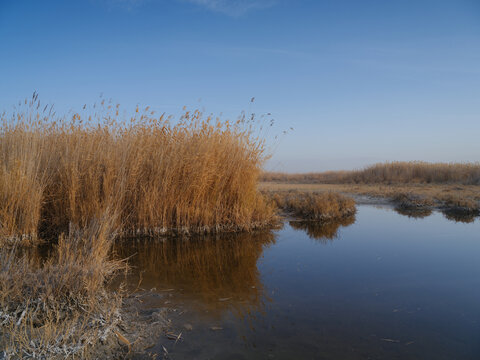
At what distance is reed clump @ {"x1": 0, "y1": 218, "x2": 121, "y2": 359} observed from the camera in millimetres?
2141

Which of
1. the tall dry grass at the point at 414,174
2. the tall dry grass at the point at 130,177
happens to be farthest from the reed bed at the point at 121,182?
the tall dry grass at the point at 414,174

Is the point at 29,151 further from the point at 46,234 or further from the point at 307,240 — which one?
the point at 307,240

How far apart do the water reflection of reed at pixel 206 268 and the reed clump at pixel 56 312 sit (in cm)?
100

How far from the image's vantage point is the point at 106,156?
19.8 feet

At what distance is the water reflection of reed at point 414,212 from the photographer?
30.9 feet

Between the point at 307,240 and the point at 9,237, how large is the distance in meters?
5.09

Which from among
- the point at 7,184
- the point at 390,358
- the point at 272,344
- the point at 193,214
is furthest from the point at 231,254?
the point at 7,184

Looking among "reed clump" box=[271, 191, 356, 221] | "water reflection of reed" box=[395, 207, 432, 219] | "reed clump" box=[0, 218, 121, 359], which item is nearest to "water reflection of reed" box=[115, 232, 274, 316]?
"reed clump" box=[0, 218, 121, 359]

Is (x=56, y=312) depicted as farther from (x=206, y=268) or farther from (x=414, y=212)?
(x=414, y=212)

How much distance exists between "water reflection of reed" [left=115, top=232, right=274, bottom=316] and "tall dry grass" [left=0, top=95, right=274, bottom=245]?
1.97 feet

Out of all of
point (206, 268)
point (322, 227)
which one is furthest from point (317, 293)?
point (322, 227)

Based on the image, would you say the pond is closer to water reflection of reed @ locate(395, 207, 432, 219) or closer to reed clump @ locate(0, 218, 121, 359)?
reed clump @ locate(0, 218, 121, 359)

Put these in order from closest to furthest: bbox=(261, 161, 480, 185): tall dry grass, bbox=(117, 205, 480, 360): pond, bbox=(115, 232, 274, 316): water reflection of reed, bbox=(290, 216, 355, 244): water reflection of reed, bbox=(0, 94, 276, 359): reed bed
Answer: bbox=(117, 205, 480, 360): pond < bbox=(115, 232, 274, 316): water reflection of reed < bbox=(0, 94, 276, 359): reed bed < bbox=(290, 216, 355, 244): water reflection of reed < bbox=(261, 161, 480, 185): tall dry grass

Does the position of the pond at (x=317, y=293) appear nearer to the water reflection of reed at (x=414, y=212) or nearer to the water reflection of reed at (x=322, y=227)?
the water reflection of reed at (x=322, y=227)
